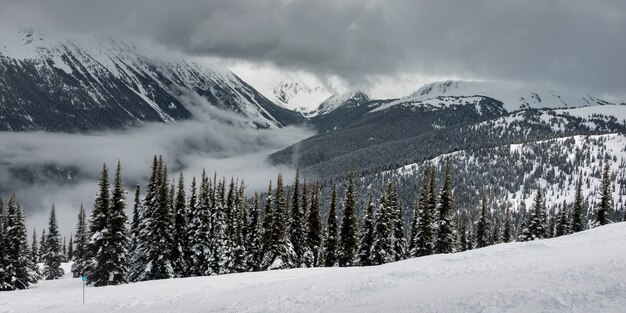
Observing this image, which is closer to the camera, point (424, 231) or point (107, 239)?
point (107, 239)

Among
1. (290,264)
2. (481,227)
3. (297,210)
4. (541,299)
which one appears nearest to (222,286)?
(541,299)

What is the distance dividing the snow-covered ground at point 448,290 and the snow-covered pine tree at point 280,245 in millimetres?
22475

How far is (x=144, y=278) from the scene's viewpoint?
51625 millimetres

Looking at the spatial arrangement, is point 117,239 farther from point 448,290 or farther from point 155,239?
point 448,290

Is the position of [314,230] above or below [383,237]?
above

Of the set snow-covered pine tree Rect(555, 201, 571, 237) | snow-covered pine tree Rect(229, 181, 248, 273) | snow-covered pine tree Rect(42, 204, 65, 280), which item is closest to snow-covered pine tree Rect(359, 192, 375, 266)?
snow-covered pine tree Rect(229, 181, 248, 273)

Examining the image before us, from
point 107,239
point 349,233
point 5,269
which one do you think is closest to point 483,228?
point 349,233

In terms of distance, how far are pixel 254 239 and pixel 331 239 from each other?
10.8 meters

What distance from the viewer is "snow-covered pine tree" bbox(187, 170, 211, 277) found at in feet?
188

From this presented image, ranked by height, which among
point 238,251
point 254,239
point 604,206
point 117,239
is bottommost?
point 238,251

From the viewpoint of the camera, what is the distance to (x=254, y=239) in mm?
62875

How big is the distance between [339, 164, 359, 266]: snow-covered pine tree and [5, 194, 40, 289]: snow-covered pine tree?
41622 millimetres

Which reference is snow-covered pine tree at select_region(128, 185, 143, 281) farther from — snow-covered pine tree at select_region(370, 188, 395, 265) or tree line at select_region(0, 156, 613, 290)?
snow-covered pine tree at select_region(370, 188, 395, 265)

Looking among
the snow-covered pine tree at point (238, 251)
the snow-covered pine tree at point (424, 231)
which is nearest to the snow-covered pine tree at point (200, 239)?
the snow-covered pine tree at point (238, 251)
